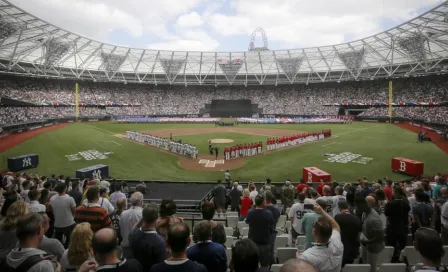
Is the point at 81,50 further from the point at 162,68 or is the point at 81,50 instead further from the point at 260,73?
the point at 260,73

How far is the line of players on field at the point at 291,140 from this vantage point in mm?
30156

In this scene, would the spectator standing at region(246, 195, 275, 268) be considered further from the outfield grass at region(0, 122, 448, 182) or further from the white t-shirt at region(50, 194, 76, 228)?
the outfield grass at region(0, 122, 448, 182)

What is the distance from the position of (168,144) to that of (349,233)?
1014 inches

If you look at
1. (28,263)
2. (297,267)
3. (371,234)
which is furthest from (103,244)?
(371,234)

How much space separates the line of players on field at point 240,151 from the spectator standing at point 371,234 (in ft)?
63.1

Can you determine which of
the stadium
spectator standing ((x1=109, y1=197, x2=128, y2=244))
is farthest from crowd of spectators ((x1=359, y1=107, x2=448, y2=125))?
spectator standing ((x1=109, y1=197, x2=128, y2=244))

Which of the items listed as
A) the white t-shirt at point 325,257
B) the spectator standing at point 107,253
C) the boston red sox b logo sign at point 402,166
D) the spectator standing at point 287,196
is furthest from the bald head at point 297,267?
the boston red sox b logo sign at point 402,166

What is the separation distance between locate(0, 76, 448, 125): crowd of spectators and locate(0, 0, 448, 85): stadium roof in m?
4.49

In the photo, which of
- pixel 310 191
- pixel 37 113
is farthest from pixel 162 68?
pixel 310 191

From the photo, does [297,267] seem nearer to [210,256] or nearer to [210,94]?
[210,256]

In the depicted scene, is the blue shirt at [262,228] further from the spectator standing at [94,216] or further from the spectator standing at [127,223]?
the spectator standing at [94,216]

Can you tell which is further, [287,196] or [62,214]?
[287,196]

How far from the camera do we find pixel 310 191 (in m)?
9.48

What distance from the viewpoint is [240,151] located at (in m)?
26.6
